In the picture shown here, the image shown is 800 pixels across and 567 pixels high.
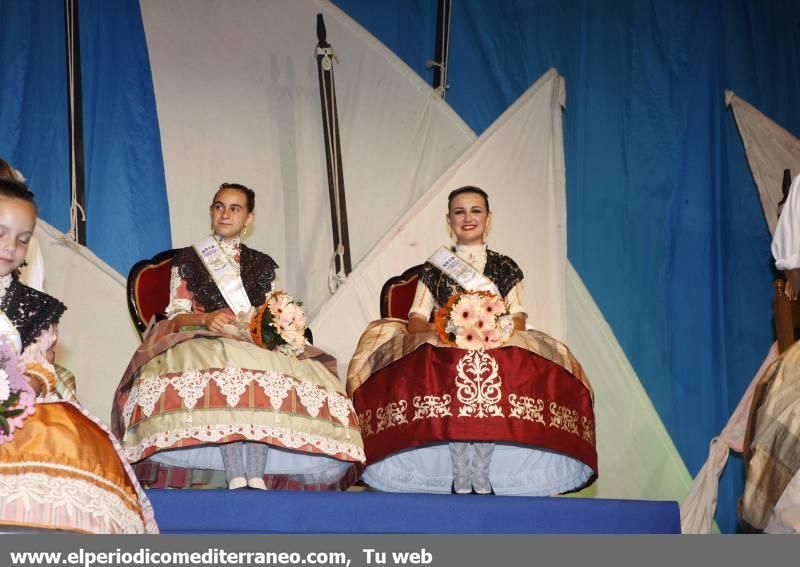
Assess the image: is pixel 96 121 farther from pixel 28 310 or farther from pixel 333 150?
pixel 28 310

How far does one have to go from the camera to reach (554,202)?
21.3ft

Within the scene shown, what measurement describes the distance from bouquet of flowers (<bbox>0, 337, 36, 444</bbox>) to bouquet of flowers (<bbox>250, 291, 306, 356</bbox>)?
1520 millimetres

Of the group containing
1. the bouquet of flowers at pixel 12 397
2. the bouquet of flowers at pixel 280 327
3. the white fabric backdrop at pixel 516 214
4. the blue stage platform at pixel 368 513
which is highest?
the white fabric backdrop at pixel 516 214

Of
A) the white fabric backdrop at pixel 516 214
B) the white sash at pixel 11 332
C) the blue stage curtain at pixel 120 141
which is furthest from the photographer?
the white fabric backdrop at pixel 516 214

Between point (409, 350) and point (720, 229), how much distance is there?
274cm

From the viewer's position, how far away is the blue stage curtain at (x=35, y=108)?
5.76 m

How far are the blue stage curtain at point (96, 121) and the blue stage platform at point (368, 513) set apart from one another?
2.38 meters

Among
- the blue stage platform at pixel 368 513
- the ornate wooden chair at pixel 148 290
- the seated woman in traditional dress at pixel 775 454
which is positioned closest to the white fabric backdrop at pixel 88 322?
the ornate wooden chair at pixel 148 290

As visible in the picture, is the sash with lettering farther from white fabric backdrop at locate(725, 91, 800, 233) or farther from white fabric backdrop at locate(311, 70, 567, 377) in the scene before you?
white fabric backdrop at locate(725, 91, 800, 233)

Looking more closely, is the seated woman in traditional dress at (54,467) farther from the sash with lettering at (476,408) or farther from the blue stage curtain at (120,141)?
the blue stage curtain at (120,141)

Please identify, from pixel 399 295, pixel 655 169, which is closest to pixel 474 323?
pixel 399 295

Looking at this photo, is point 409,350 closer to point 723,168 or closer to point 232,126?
point 232,126
